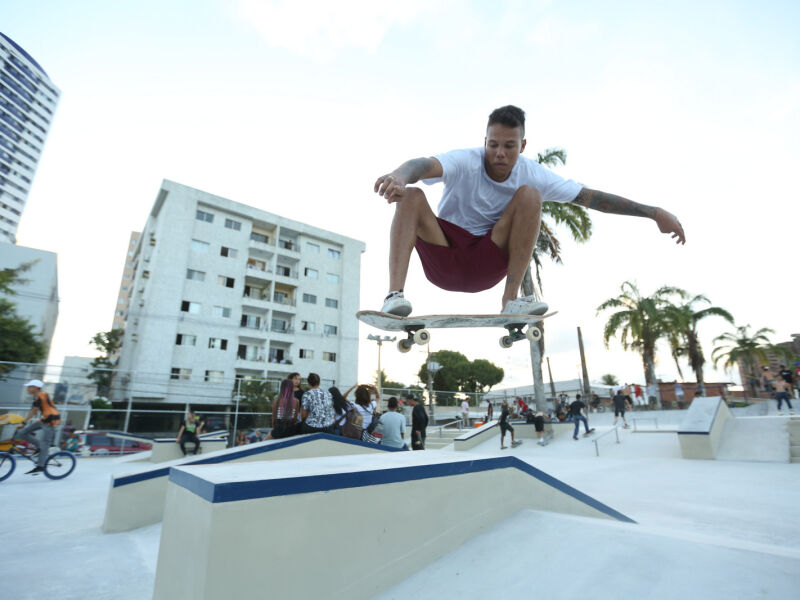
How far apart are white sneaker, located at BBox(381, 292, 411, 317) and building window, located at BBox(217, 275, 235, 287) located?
31212mm

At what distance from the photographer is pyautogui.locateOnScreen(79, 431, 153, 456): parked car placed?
14.1m

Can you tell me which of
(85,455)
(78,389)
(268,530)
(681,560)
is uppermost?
(78,389)

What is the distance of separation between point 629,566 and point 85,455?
16750 mm

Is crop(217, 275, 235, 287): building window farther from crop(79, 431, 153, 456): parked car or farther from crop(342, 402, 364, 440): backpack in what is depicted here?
crop(342, 402, 364, 440): backpack

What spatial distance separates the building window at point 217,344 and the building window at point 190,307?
7.35 ft

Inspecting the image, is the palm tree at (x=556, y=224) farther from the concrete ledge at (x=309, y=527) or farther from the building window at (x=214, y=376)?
the building window at (x=214, y=376)

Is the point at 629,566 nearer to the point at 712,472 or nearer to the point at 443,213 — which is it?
the point at 443,213

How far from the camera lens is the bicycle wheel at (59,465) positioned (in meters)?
7.95

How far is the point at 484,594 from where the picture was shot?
2.00m

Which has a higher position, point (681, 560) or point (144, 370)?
point (144, 370)

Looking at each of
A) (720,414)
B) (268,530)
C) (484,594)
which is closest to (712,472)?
(720,414)

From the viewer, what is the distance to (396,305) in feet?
11.3

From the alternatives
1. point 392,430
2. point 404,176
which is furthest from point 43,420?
point 404,176

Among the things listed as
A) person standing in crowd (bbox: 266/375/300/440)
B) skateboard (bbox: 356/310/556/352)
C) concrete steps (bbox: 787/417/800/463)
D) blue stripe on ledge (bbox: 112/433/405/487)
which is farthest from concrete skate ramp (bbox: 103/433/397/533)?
concrete steps (bbox: 787/417/800/463)
